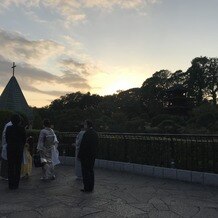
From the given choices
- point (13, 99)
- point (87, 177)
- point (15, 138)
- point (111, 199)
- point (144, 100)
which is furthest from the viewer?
point (144, 100)

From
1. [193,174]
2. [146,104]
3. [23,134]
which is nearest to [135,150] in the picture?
[193,174]

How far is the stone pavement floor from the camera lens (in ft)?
24.9

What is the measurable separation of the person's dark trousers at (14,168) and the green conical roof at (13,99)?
29.7 m

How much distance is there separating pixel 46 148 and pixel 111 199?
13.6ft

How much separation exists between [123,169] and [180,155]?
2.70 metres

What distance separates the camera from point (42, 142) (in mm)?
12445

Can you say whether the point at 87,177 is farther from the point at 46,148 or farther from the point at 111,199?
the point at 46,148

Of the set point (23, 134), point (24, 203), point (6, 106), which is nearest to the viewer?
point (24, 203)

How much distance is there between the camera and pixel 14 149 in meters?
10.6

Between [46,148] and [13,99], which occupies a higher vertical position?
[13,99]

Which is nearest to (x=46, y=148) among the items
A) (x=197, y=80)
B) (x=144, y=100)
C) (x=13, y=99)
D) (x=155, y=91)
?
(x=13, y=99)

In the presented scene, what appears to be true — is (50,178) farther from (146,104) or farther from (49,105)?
(49,105)

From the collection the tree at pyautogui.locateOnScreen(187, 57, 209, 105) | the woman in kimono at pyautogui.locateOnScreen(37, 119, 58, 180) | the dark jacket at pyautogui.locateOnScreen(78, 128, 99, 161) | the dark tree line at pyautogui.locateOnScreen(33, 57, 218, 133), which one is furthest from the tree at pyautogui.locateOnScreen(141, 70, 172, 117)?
the dark jacket at pyautogui.locateOnScreen(78, 128, 99, 161)

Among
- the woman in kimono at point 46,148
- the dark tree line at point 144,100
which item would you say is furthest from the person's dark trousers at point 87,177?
the dark tree line at point 144,100
